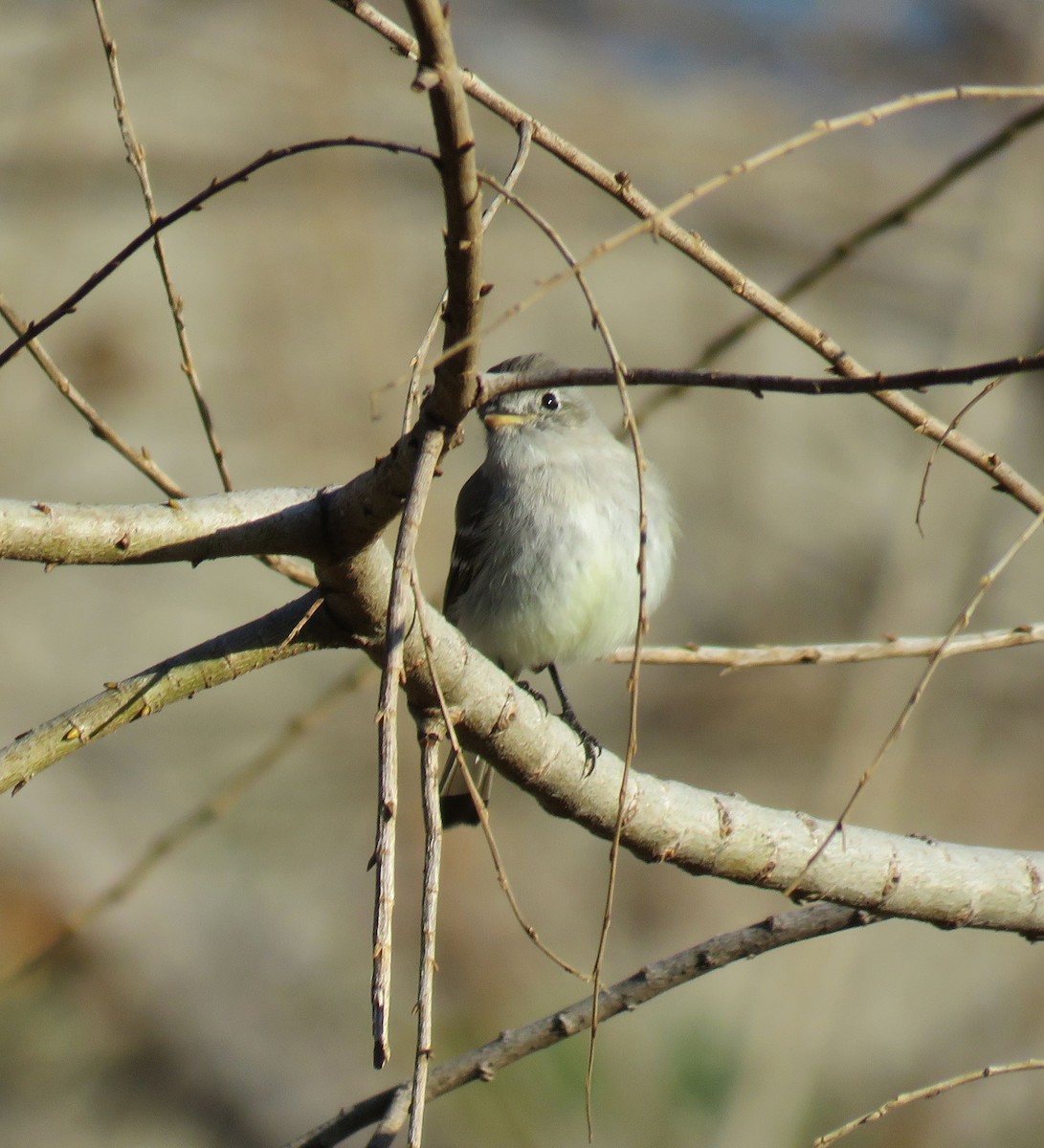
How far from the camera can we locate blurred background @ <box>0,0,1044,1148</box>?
25.2ft

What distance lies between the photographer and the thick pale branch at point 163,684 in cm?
222

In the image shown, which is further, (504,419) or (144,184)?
(504,419)

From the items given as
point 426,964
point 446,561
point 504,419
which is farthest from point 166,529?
point 446,561

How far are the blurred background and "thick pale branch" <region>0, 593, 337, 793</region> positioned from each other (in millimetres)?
5078

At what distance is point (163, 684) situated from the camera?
2346 mm

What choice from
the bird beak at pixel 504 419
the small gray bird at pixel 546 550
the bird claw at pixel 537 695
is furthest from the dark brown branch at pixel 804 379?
the bird beak at pixel 504 419

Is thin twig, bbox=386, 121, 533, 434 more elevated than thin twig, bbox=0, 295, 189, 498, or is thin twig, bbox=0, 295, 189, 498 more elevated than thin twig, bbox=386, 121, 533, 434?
thin twig, bbox=0, 295, 189, 498

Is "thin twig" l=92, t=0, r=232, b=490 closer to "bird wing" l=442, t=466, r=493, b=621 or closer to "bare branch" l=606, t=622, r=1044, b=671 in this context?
"bare branch" l=606, t=622, r=1044, b=671

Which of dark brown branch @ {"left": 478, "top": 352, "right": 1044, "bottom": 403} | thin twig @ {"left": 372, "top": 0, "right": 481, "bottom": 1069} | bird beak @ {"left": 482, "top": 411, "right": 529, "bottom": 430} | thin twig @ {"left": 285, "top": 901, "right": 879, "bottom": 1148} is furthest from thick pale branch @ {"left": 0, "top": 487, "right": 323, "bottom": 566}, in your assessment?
bird beak @ {"left": 482, "top": 411, "right": 529, "bottom": 430}

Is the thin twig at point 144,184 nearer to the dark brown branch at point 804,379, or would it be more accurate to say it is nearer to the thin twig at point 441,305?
the thin twig at point 441,305

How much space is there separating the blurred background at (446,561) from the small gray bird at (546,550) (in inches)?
120

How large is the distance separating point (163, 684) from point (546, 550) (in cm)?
214

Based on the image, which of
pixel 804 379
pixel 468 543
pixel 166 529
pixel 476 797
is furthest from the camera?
pixel 468 543

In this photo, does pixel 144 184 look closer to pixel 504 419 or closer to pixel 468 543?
pixel 468 543
